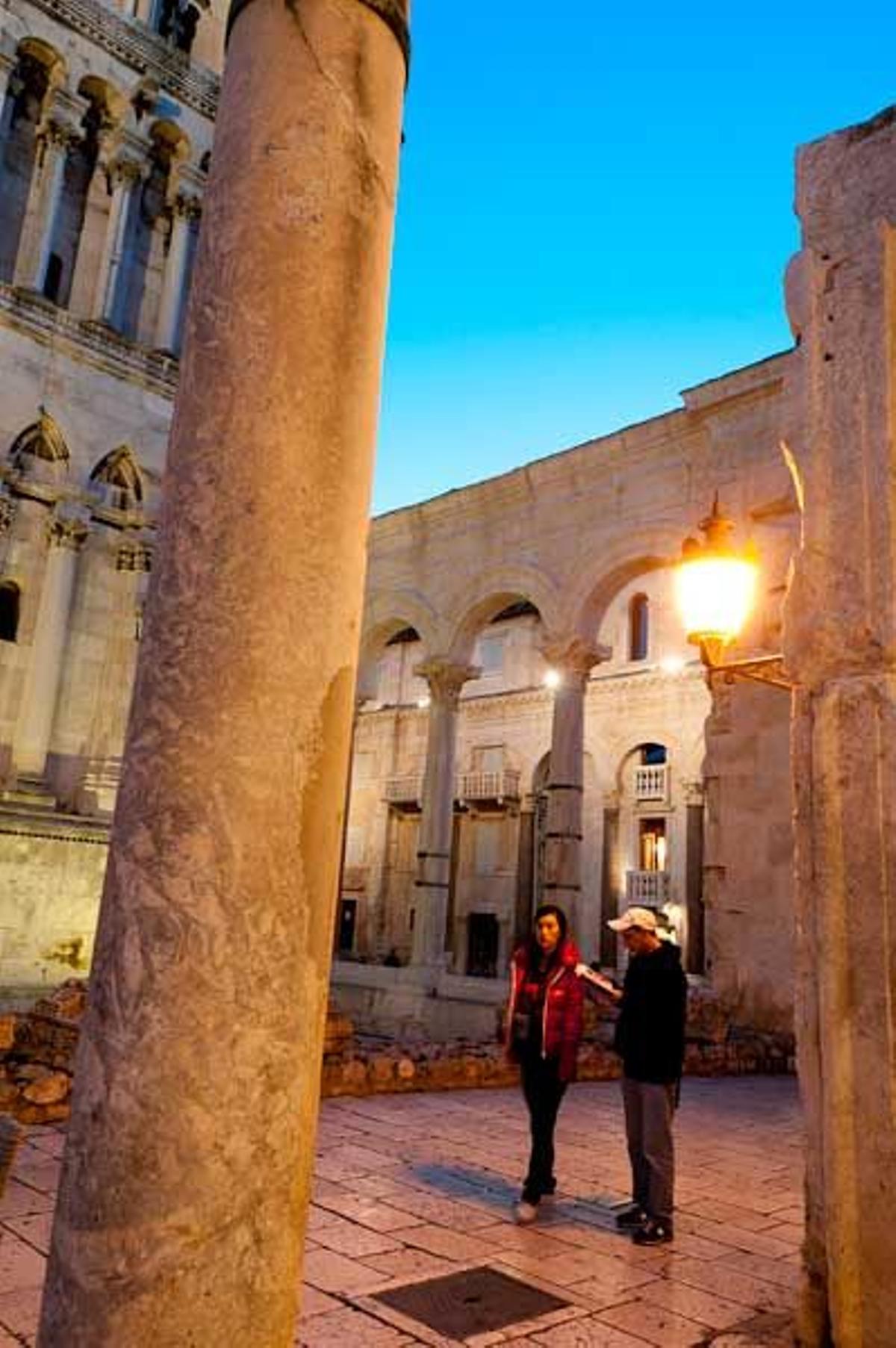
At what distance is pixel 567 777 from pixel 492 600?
3468 millimetres

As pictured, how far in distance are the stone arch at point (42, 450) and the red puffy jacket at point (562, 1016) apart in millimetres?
10348

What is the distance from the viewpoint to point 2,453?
40.5 ft

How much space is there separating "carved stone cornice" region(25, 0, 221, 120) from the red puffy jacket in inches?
548

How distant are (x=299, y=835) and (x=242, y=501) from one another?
64 cm

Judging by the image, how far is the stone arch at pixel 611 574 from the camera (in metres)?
14.0

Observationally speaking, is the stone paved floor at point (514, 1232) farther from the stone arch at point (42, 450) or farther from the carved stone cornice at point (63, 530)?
the stone arch at point (42, 450)

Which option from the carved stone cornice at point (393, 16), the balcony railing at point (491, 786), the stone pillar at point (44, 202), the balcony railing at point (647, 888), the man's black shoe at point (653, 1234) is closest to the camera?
the carved stone cornice at point (393, 16)

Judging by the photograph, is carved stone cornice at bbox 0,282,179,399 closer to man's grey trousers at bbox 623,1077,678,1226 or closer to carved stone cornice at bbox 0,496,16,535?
carved stone cornice at bbox 0,496,16,535

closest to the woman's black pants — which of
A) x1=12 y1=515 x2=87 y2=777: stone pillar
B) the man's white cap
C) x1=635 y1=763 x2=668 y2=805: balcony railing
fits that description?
the man's white cap

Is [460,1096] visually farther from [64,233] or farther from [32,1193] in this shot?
[64,233]

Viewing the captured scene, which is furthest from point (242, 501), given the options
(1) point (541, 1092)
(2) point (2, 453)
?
(2) point (2, 453)

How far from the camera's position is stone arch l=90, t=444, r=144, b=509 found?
13383 mm

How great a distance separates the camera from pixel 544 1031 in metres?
5.03

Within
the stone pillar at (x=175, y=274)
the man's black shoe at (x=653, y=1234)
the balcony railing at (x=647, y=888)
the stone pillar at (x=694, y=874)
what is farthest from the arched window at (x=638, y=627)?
the man's black shoe at (x=653, y=1234)
